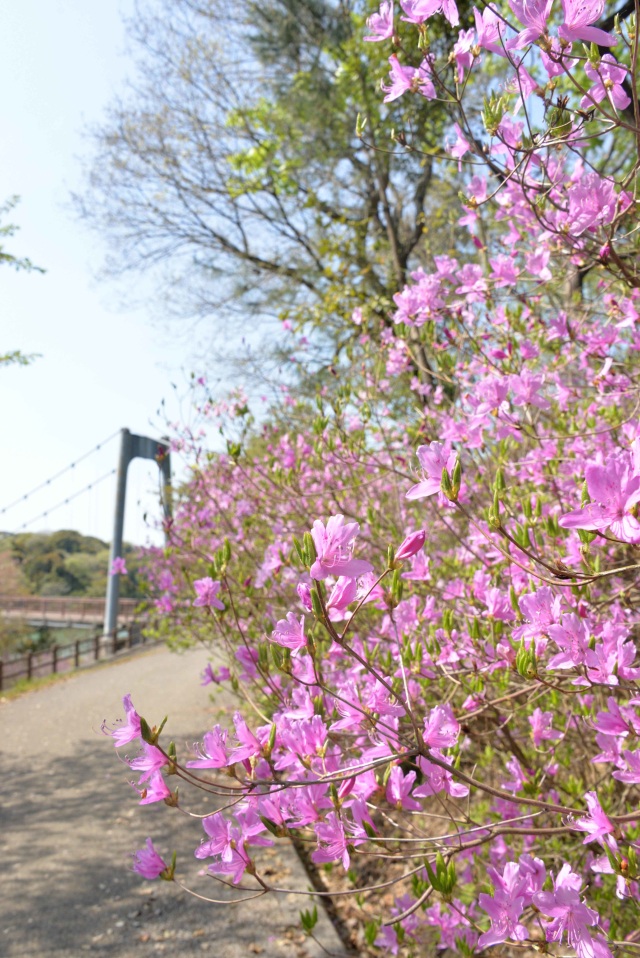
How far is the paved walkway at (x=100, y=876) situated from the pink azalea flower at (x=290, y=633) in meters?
1.74

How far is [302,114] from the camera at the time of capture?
7902 mm

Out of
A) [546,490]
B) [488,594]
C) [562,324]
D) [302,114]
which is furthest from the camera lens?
[302,114]

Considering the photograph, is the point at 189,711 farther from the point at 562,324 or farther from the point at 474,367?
the point at 562,324

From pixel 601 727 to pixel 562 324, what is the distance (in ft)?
4.30

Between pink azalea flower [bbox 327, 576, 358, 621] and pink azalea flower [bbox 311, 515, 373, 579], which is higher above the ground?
pink azalea flower [bbox 311, 515, 373, 579]

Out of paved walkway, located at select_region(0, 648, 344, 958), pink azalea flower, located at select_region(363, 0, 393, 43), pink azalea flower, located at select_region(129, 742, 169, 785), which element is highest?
pink azalea flower, located at select_region(363, 0, 393, 43)

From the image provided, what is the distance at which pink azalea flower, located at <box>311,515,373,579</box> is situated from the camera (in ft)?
3.06

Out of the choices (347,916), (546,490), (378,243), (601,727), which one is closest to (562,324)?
(546,490)

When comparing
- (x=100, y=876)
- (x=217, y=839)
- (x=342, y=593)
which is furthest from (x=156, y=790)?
(x=100, y=876)

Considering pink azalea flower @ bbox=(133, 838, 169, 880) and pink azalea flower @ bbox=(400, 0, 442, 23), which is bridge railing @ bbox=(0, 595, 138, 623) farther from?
pink azalea flower @ bbox=(400, 0, 442, 23)

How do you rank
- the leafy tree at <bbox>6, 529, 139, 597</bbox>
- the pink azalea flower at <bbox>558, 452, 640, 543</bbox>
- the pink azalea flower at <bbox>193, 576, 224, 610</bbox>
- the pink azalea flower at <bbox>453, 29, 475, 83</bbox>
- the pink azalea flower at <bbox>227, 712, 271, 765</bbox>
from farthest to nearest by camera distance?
the leafy tree at <bbox>6, 529, 139, 597</bbox>, the pink azalea flower at <bbox>193, 576, 224, 610</bbox>, the pink azalea flower at <bbox>453, 29, 475, 83</bbox>, the pink azalea flower at <bbox>227, 712, 271, 765</bbox>, the pink azalea flower at <bbox>558, 452, 640, 543</bbox>

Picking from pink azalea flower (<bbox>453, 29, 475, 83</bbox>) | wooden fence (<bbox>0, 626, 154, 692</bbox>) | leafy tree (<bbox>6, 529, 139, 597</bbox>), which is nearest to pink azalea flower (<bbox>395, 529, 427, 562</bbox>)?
pink azalea flower (<bbox>453, 29, 475, 83</bbox>)

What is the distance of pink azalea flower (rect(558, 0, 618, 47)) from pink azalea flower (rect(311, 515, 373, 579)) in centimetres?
95

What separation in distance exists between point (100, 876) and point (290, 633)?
13.0ft
